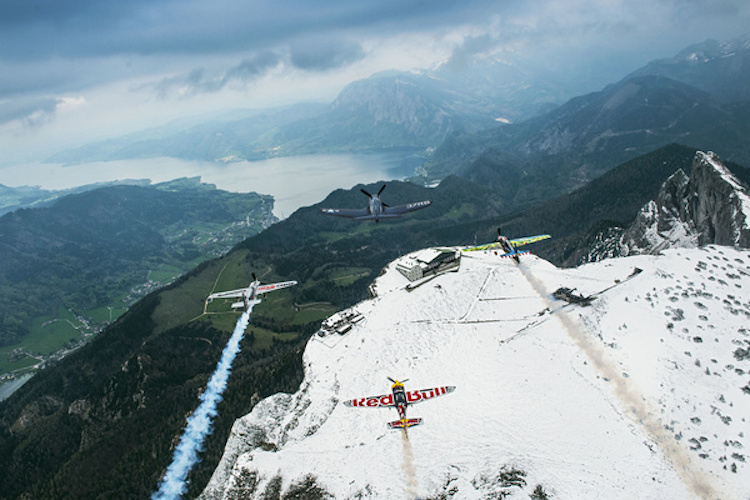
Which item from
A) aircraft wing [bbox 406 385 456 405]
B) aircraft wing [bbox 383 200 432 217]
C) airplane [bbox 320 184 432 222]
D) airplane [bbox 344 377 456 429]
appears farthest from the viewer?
airplane [bbox 320 184 432 222]

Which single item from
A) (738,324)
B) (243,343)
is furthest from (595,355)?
(243,343)

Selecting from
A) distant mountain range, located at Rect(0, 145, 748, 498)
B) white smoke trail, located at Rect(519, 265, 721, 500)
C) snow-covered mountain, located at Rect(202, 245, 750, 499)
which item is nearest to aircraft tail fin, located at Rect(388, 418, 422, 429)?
snow-covered mountain, located at Rect(202, 245, 750, 499)

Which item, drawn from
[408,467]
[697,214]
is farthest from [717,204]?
[408,467]

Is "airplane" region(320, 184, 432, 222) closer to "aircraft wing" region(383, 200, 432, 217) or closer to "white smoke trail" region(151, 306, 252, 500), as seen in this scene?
"aircraft wing" region(383, 200, 432, 217)

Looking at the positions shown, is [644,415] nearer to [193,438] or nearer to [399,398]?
[399,398]

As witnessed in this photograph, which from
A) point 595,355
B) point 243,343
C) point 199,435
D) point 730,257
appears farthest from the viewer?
point 243,343

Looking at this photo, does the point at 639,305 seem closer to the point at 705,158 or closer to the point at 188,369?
the point at 705,158
